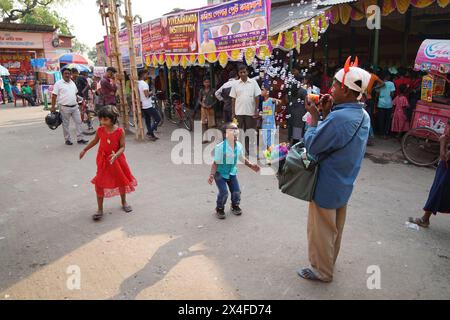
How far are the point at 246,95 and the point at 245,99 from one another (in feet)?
0.26

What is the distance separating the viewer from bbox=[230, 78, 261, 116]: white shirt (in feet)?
22.0

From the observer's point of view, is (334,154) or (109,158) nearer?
(334,154)

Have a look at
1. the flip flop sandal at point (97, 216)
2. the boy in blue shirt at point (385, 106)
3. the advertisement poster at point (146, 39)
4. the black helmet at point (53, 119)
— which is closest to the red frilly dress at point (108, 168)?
the flip flop sandal at point (97, 216)

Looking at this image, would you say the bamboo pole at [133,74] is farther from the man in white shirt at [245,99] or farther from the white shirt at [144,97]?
the man in white shirt at [245,99]

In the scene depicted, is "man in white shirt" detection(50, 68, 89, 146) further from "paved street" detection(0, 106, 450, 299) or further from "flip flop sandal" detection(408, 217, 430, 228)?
"flip flop sandal" detection(408, 217, 430, 228)

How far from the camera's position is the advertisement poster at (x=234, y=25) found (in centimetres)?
715

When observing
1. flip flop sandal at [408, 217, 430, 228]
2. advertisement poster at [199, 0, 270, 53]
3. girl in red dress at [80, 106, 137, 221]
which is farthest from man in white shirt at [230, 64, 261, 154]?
flip flop sandal at [408, 217, 430, 228]

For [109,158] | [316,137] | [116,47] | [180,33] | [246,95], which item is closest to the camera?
[316,137]

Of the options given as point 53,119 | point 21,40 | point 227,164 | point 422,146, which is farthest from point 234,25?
point 21,40

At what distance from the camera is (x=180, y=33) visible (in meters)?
10.1

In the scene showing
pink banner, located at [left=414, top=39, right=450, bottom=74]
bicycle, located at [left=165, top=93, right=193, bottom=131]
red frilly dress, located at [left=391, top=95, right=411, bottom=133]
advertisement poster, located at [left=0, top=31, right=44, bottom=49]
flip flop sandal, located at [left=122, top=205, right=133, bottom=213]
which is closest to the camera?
flip flop sandal, located at [left=122, top=205, right=133, bottom=213]

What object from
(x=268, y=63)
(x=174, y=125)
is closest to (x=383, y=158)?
(x=268, y=63)

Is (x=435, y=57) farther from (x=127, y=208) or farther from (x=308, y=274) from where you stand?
(x=127, y=208)

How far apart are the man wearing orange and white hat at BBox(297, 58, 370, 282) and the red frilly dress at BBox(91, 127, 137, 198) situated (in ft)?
8.07
